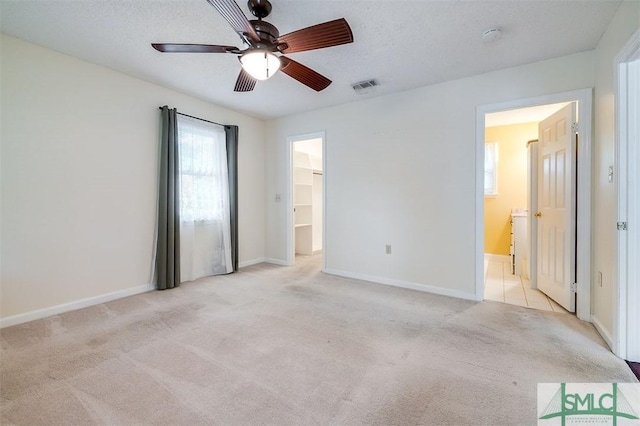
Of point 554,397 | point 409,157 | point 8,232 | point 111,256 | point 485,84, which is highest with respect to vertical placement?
point 485,84

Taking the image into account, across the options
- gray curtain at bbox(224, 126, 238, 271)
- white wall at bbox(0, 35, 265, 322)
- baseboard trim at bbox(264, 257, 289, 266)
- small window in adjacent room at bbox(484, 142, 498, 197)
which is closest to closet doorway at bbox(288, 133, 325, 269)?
baseboard trim at bbox(264, 257, 289, 266)

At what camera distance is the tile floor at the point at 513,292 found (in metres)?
2.91

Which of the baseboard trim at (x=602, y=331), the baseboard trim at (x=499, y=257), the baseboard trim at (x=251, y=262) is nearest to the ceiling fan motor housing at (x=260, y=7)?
the baseboard trim at (x=602, y=331)

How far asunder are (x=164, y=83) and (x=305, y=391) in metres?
3.63

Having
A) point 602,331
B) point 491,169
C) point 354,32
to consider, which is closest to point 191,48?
point 354,32

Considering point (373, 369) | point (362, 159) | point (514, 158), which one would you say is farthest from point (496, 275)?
point (373, 369)

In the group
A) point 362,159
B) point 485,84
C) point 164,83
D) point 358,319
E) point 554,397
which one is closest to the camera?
point 554,397

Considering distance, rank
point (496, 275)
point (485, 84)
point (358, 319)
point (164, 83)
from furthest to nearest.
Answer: point (496, 275)
point (164, 83)
point (485, 84)
point (358, 319)

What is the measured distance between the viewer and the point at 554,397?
1520 millimetres

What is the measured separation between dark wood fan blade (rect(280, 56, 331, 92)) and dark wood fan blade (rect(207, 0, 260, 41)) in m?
0.30

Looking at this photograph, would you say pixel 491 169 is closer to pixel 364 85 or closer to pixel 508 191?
pixel 508 191

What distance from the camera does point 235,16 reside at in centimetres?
154

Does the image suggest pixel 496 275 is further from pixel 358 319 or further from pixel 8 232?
pixel 8 232

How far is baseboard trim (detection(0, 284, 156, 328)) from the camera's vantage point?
2391mm
